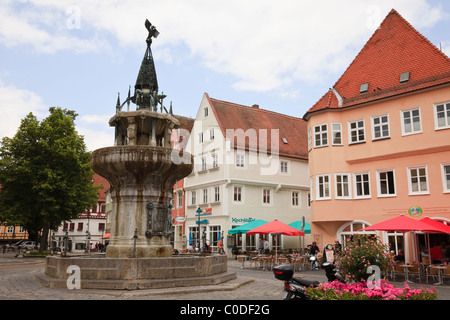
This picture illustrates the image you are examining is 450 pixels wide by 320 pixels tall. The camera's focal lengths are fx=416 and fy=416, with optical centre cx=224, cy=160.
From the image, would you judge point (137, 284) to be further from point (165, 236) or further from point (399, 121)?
point (399, 121)

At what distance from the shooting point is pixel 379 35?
27.4m

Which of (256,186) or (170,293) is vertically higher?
(256,186)

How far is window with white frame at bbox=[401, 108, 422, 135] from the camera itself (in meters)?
22.3

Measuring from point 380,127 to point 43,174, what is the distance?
26.4 meters

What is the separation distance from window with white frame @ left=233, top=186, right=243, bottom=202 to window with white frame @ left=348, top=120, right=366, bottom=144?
13889 mm

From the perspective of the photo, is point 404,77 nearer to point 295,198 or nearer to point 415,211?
point 415,211

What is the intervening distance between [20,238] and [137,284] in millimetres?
65433

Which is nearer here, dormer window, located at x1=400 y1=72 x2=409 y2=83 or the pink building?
the pink building

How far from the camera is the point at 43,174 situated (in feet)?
113

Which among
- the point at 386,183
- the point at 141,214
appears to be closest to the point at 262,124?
the point at 386,183

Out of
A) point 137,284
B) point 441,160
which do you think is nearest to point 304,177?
point 441,160

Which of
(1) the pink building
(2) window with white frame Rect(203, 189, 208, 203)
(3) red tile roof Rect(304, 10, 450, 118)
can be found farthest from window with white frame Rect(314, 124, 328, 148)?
(2) window with white frame Rect(203, 189, 208, 203)

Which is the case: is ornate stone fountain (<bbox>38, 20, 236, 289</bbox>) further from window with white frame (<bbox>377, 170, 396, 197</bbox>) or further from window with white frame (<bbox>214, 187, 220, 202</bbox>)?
window with white frame (<bbox>214, 187, 220, 202</bbox>)

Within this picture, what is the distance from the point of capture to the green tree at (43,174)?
113 feet
